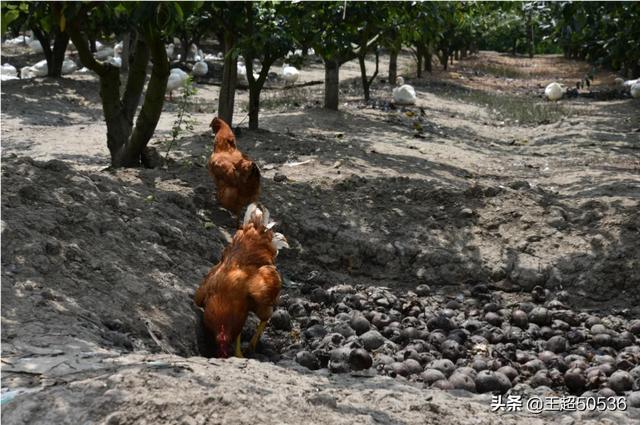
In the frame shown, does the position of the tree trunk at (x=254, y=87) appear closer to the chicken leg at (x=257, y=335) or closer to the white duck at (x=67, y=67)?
the chicken leg at (x=257, y=335)

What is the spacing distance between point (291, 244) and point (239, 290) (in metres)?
2.07

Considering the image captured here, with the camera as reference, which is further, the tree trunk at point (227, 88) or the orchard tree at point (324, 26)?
the tree trunk at point (227, 88)

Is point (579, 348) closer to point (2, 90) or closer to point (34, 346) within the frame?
point (34, 346)

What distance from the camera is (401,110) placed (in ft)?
51.8

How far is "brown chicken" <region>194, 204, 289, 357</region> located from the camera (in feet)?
14.1

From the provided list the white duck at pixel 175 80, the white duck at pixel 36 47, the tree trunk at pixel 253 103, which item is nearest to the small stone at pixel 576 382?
the tree trunk at pixel 253 103

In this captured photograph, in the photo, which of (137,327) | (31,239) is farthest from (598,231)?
(31,239)

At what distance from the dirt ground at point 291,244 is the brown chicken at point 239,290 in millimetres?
239

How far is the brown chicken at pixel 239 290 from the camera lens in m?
4.29

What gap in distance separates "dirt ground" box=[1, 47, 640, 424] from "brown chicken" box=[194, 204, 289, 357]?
24 centimetres

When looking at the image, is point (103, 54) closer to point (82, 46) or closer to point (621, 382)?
point (82, 46)

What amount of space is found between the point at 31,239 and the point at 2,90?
527 inches

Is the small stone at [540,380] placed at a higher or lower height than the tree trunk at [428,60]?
lower

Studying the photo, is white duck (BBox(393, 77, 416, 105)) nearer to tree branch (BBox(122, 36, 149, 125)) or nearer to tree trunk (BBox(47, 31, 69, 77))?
tree trunk (BBox(47, 31, 69, 77))
